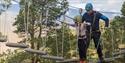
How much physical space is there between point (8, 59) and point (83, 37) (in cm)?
1762

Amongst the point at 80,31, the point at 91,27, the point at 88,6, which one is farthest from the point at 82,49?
the point at 88,6

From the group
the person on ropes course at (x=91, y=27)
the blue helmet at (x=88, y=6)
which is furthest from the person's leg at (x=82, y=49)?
the blue helmet at (x=88, y=6)

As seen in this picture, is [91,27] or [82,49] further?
[82,49]

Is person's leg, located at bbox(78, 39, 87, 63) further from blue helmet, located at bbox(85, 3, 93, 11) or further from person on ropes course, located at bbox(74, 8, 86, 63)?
blue helmet, located at bbox(85, 3, 93, 11)

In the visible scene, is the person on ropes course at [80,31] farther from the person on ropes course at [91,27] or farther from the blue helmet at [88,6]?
the blue helmet at [88,6]

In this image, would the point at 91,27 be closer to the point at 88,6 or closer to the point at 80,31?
the point at 80,31

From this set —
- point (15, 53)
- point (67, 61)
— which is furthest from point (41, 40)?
point (67, 61)

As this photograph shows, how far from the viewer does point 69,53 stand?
26969 mm

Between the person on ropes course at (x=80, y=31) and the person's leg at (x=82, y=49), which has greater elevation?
the person on ropes course at (x=80, y=31)

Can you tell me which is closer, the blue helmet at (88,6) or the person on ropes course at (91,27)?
the blue helmet at (88,6)

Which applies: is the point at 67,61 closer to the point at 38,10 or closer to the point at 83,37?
the point at 83,37

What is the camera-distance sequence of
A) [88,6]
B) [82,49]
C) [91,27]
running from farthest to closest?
[82,49] → [91,27] → [88,6]

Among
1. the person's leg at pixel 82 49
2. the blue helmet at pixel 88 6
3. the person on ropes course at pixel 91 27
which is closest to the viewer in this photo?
the blue helmet at pixel 88 6

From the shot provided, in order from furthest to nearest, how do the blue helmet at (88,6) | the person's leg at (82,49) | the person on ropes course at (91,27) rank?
1. the person's leg at (82,49)
2. the person on ropes course at (91,27)
3. the blue helmet at (88,6)
